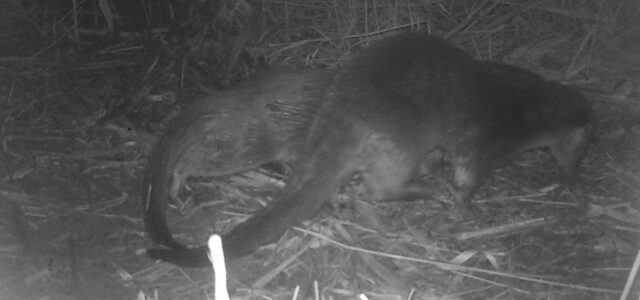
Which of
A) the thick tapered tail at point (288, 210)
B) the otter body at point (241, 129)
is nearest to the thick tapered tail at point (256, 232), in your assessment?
the thick tapered tail at point (288, 210)

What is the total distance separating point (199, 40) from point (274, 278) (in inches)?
26.8

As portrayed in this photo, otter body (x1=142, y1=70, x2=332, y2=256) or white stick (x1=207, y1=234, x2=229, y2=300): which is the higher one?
white stick (x1=207, y1=234, x2=229, y2=300)

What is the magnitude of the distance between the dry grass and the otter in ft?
0.20

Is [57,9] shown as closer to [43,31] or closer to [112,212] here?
[43,31]

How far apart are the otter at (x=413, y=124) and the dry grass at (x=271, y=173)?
0.06 m

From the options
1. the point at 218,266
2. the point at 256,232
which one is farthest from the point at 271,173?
the point at 218,266

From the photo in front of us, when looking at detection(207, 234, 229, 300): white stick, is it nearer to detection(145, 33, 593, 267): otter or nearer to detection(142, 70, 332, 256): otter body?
detection(145, 33, 593, 267): otter

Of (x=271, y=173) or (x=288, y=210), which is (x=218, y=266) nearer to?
(x=288, y=210)

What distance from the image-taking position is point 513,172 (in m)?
2.52

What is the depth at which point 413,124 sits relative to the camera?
8.21 feet

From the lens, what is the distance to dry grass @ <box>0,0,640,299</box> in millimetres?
2029

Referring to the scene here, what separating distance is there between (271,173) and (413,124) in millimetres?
445

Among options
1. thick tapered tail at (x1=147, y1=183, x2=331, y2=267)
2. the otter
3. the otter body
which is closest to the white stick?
thick tapered tail at (x1=147, y1=183, x2=331, y2=267)

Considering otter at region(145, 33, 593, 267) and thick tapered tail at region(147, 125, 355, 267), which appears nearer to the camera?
thick tapered tail at region(147, 125, 355, 267)
